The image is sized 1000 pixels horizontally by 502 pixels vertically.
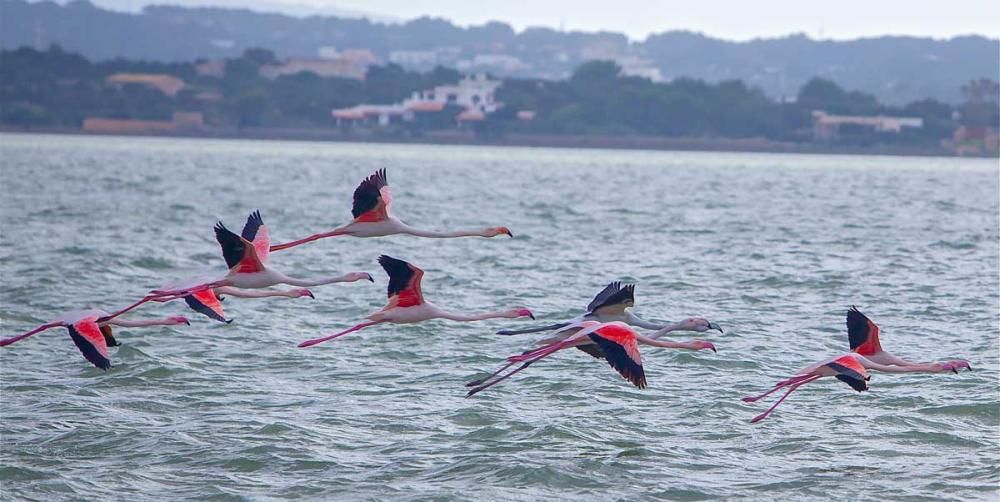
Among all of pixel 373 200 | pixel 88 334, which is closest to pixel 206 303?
pixel 88 334

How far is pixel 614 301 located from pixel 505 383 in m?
3.53

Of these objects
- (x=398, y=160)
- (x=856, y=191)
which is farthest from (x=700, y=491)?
(x=398, y=160)

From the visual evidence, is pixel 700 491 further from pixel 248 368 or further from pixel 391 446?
pixel 248 368

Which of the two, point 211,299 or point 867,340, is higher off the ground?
point 211,299

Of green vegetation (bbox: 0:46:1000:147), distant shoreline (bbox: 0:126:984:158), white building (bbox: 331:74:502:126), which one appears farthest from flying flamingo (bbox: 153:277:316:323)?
white building (bbox: 331:74:502:126)

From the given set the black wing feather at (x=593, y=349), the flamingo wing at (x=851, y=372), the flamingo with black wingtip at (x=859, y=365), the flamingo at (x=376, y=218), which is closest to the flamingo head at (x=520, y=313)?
the black wing feather at (x=593, y=349)

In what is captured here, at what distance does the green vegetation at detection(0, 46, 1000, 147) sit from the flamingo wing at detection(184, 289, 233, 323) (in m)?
117

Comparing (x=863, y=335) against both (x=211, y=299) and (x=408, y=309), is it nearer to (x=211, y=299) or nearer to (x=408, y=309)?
(x=408, y=309)

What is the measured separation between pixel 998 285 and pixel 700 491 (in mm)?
15630

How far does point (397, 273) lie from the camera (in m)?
14.2

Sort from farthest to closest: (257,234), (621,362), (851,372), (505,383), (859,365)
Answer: (505,383) < (257,234) < (859,365) < (851,372) < (621,362)

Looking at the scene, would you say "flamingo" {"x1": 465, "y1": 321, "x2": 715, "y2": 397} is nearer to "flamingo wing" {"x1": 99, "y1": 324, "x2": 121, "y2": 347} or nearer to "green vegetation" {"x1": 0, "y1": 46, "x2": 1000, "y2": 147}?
"flamingo wing" {"x1": 99, "y1": 324, "x2": 121, "y2": 347}

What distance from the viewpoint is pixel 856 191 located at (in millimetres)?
67125

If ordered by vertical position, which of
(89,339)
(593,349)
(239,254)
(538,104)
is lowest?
(538,104)
